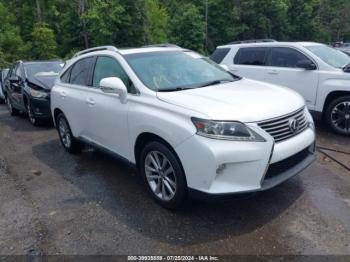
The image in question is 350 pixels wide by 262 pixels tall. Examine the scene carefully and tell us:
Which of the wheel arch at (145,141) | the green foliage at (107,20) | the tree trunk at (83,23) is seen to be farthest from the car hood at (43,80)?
the tree trunk at (83,23)

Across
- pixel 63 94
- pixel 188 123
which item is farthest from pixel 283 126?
pixel 63 94

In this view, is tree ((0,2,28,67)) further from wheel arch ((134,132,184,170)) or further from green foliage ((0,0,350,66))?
wheel arch ((134,132,184,170))

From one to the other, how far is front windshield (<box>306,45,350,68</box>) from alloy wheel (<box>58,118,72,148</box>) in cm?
490

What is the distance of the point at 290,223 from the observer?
3.49 metres

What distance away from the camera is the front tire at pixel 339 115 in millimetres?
6211

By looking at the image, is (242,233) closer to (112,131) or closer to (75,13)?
(112,131)

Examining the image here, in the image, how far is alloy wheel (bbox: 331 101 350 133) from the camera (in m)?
6.21

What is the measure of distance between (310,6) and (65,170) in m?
46.6

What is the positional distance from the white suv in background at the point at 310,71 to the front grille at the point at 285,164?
292 cm

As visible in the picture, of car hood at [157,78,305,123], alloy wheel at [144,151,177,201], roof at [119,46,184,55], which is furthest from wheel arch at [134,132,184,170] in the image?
roof at [119,46,184,55]

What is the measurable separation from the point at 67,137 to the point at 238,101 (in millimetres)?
3559

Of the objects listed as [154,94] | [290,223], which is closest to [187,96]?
[154,94]

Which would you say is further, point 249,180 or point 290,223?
point 290,223

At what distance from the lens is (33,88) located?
8.38m
